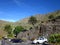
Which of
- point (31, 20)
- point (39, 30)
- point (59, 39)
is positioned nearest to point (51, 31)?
point (39, 30)

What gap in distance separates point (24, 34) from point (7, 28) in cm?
4202

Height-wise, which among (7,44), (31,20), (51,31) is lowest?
(7,44)

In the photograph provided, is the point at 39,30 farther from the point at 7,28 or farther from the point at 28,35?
the point at 7,28

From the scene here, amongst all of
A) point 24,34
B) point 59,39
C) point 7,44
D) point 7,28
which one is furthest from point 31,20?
point 7,44

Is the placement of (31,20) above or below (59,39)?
above

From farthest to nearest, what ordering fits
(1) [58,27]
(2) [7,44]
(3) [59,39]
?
(1) [58,27] < (3) [59,39] < (2) [7,44]

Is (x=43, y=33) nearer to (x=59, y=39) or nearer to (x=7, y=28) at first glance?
(x=59, y=39)

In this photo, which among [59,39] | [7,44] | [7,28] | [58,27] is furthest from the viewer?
[7,28]

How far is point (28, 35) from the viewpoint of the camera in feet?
231

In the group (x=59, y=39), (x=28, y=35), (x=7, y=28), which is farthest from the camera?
(x=7, y=28)

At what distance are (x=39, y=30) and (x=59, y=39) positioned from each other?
130 ft

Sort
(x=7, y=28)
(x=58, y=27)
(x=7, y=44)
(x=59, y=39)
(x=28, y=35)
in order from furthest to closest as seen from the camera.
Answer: (x=7, y=28) < (x=28, y=35) < (x=58, y=27) < (x=59, y=39) < (x=7, y=44)

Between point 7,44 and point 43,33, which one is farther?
point 43,33

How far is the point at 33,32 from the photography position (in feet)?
231
